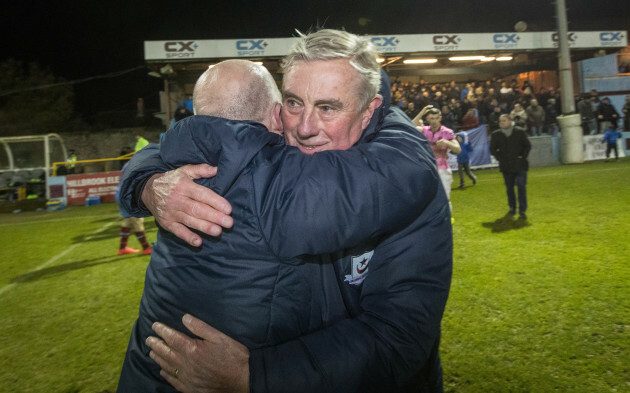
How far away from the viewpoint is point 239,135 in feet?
3.80

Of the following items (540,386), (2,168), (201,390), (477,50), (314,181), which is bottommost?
(540,386)

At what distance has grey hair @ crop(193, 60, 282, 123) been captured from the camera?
4.82 ft

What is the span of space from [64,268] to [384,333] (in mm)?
7920

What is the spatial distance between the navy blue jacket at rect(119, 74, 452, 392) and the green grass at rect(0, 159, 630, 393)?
92.1 inches

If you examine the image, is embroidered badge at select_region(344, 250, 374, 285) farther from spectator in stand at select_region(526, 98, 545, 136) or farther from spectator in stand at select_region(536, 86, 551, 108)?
spectator in stand at select_region(536, 86, 551, 108)

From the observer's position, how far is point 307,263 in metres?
1.25

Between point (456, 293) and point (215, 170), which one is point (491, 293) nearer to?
point (456, 293)

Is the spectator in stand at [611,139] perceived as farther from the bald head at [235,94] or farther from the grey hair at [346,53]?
the bald head at [235,94]

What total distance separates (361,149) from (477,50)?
23760 mm

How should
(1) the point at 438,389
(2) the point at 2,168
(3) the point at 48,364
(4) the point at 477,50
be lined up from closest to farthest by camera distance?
(1) the point at 438,389 < (3) the point at 48,364 < (2) the point at 2,168 < (4) the point at 477,50

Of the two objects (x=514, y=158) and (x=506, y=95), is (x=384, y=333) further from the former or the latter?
(x=506, y=95)

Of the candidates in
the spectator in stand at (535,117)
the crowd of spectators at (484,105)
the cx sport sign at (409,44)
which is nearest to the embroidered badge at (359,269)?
the crowd of spectators at (484,105)

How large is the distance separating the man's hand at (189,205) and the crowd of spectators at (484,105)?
16999 millimetres

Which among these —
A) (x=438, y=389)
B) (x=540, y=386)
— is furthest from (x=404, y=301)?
(x=540, y=386)
